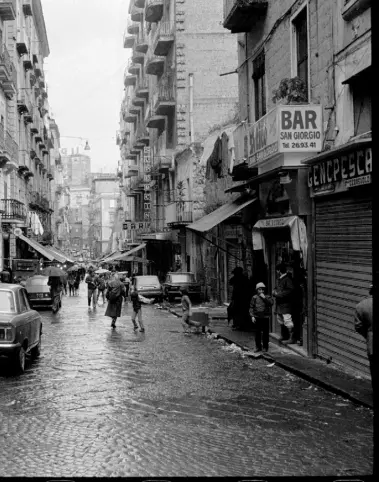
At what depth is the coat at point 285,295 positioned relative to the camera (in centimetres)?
1669

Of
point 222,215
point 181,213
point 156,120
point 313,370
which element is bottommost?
point 313,370

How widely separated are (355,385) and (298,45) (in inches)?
327

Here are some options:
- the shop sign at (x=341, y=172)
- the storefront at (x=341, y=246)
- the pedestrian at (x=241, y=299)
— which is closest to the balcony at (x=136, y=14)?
the pedestrian at (x=241, y=299)

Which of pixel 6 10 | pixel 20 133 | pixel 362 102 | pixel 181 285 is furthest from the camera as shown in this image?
pixel 20 133

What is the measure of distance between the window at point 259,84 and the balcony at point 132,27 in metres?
50.9

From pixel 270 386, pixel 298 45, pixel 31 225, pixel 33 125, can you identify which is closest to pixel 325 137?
pixel 298 45

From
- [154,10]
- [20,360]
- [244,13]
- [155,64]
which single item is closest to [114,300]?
[244,13]

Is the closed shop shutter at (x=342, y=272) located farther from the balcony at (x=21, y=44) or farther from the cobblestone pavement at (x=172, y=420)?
the balcony at (x=21, y=44)

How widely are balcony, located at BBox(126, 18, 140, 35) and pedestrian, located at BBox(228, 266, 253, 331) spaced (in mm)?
52019

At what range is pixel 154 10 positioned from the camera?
2009 inches

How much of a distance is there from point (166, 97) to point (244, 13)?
2760 centimetres

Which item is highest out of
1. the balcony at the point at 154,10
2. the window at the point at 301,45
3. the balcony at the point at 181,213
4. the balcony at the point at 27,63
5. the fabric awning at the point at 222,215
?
the balcony at the point at 154,10

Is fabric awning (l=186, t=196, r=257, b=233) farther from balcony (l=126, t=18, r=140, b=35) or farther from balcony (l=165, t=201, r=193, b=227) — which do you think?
balcony (l=126, t=18, r=140, b=35)

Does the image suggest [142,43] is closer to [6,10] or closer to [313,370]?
[6,10]
